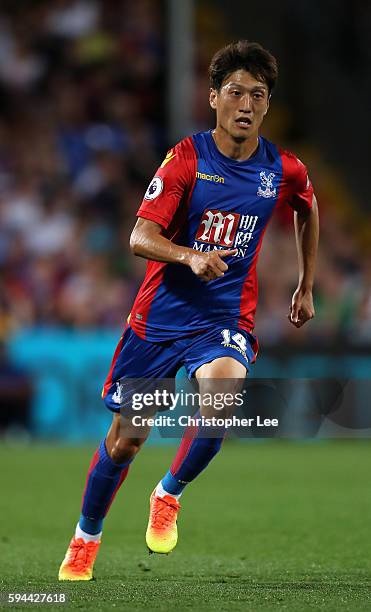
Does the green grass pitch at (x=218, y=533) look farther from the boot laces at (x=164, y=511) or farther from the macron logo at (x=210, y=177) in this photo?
the macron logo at (x=210, y=177)

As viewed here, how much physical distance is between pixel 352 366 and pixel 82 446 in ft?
9.69

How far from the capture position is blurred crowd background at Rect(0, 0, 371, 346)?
1399 cm

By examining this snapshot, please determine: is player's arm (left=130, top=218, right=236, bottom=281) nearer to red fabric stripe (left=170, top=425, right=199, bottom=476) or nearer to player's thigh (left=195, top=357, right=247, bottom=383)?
player's thigh (left=195, top=357, right=247, bottom=383)

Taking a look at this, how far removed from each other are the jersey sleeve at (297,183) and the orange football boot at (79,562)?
1858 mm

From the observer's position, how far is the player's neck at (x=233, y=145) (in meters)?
5.66

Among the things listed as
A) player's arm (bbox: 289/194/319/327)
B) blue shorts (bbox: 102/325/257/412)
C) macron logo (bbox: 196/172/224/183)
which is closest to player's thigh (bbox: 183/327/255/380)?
blue shorts (bbox: 102/325/257/412)

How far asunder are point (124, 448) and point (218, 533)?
201 cm

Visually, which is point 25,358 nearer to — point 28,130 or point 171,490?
point 28,130

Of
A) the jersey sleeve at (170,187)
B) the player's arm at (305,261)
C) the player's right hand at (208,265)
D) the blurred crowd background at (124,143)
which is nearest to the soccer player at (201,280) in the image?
the jersey sleeve at (170,187)

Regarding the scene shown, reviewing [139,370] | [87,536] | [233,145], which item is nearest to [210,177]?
[233,145]

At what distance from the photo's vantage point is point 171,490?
5770mm

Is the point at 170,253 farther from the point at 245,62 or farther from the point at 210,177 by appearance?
the point at 245,62

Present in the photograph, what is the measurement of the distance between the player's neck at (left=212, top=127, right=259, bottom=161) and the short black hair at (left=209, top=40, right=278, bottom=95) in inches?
8.7

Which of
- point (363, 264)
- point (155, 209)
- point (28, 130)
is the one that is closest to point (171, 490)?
point (155, 209)
